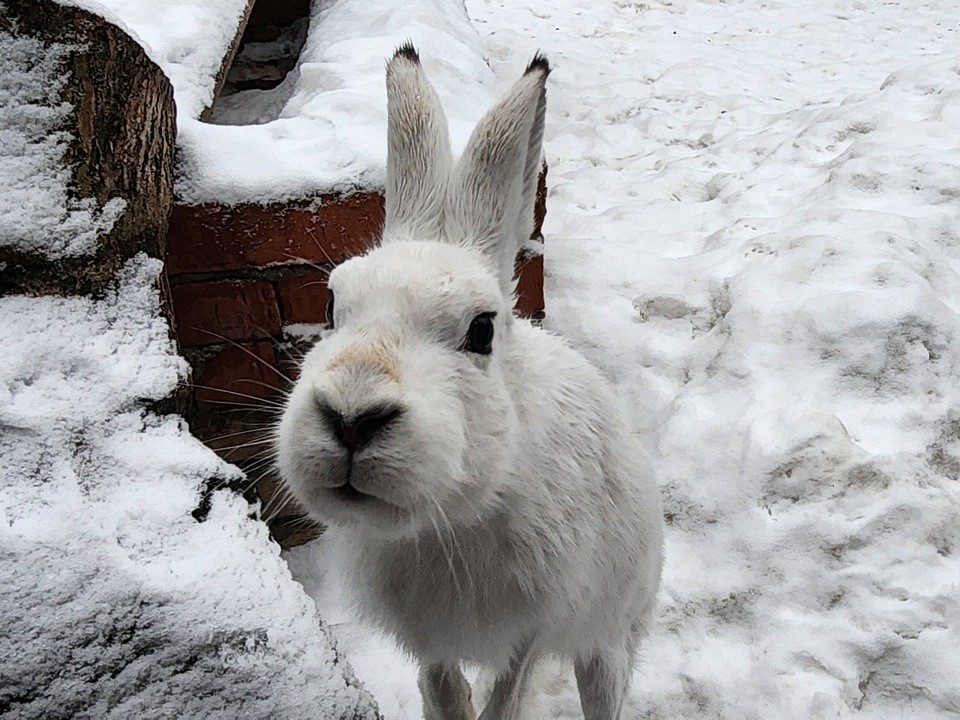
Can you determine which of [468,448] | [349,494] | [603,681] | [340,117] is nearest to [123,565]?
[349,494]

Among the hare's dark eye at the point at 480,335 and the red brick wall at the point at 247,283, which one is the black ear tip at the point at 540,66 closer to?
the hare's dark eye at the point at 480,335

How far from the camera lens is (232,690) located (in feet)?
3.62

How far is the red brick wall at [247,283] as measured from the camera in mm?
2157

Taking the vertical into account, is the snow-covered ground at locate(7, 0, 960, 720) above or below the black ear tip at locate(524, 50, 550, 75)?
below

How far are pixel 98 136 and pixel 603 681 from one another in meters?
1.70

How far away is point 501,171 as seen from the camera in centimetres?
150

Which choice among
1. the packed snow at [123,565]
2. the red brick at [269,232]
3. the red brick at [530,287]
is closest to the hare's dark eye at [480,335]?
the packed snow at [123,565]

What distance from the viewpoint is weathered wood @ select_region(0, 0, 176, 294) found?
1.44 meters

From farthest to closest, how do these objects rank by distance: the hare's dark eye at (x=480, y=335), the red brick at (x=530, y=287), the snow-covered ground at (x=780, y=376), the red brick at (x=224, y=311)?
the red brick at (x=530, y=287), the red brick at (x=224, y=311), the snow-covered ground at (x=780, y=376), the hare's dark eye at (x=480, y=335)

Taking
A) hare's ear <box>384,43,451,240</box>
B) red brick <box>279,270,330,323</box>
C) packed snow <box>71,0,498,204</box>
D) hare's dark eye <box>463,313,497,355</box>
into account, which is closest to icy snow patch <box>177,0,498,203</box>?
packed snow <box>71,0,498,204</box>

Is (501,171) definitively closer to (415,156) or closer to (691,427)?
(415,156)

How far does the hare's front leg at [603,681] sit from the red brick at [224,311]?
1.34 metres

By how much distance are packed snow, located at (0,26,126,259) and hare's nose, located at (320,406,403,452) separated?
765mm

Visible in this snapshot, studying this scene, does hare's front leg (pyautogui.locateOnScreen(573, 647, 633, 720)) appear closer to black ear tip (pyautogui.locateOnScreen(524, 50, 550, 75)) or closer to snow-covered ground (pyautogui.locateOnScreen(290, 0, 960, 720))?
snow-covered ground (pyautogui.locateOnScreen(290, 0, 960, 720))
